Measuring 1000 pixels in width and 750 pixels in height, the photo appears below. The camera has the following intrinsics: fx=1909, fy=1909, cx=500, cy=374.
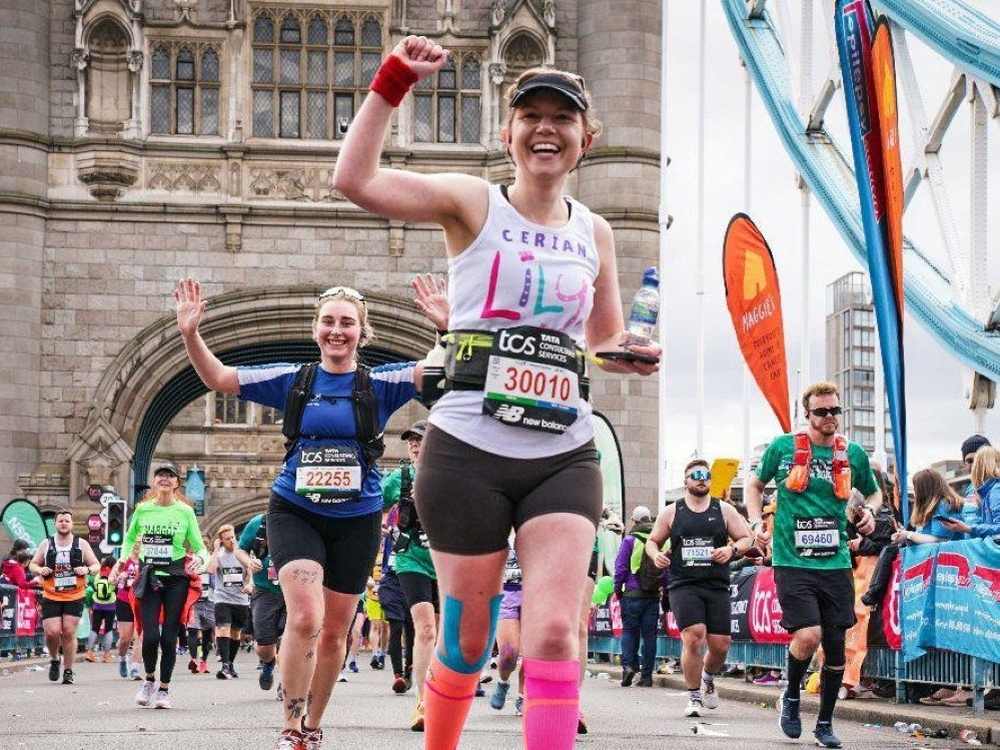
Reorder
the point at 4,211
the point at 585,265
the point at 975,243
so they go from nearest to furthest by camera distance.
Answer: the point at 585,265
the point at 975,243
the point at 4,211

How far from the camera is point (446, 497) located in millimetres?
5117

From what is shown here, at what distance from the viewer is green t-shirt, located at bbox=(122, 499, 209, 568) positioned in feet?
43.3

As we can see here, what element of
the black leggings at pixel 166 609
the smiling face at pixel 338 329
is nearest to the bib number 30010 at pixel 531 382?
the smiling face at pixel 338 329

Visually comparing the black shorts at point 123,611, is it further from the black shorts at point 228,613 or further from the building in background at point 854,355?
the building in background at point 854,355

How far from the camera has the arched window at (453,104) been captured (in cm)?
3203

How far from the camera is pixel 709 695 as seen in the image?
13.2 metres

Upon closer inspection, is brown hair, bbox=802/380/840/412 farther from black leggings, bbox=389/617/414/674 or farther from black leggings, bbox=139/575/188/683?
black leggings, bbox=389/617/414/674

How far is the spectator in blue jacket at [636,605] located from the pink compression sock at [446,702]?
42.7 ft

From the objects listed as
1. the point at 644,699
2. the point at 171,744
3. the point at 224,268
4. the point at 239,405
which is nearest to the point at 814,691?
the point at 644,699

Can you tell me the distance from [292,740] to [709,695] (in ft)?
19.8

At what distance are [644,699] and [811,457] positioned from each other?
542 centimetres

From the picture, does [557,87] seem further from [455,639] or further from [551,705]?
[551,705]

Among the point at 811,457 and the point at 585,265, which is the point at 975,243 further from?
the point at 585,265

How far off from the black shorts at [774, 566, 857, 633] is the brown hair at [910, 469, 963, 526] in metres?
2.61
